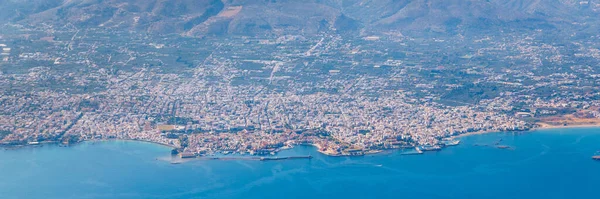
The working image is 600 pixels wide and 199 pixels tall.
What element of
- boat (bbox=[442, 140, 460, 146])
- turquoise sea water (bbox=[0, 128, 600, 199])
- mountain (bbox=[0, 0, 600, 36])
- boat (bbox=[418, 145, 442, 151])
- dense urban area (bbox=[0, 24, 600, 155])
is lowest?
turquoise sea water (bbox=[0, 128, 600, 199])

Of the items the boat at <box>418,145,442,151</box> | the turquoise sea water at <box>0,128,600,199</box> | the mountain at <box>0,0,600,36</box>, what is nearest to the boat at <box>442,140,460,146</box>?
the turquoise sea water at <box>0,128,600,199</box>

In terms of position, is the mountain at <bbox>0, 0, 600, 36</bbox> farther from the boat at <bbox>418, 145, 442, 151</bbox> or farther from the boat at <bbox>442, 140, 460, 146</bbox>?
the boat at <bbox>418, 145, 442, 151</bbox>

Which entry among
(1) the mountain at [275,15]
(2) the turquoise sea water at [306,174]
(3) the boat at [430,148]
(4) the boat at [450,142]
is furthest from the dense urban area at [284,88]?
(1) the mountain at [275,15]

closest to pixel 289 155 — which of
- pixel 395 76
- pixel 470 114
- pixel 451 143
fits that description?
pixel 451 143

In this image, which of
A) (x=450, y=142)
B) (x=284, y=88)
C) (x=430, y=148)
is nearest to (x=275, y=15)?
(x=284, y=88)

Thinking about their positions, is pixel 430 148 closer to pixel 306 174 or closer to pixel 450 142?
pixel 450 142

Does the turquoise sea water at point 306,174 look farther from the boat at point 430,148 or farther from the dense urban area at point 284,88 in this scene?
the dense urban area at point 284,88

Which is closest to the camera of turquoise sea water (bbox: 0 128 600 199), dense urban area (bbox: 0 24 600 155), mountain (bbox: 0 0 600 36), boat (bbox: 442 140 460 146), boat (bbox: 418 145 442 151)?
turquoise sea water (bbox: 0 128 600 199)
